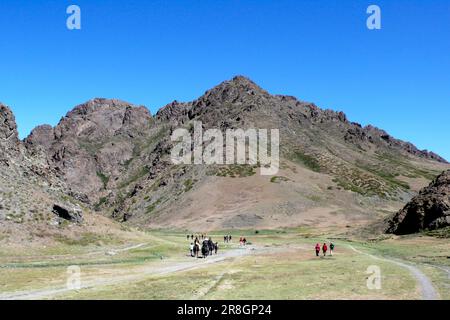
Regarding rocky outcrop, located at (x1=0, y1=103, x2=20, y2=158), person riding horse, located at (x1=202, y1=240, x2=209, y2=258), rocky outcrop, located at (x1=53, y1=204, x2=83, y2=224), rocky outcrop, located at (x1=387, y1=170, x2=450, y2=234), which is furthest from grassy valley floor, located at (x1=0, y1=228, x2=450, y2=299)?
Result: rocky outcrop, located at (x1=387, y1=170, x2=450, y2=234)

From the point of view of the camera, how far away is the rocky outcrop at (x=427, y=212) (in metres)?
84.4

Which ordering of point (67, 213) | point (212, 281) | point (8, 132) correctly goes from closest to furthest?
point (212, 281) < point (67, 213) < point (8, 132)

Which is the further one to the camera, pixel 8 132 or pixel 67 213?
pixel 8 132

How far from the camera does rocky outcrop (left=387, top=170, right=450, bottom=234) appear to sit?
84.4m

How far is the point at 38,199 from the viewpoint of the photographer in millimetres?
72250

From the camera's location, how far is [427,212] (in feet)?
291

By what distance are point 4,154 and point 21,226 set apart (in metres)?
19.4

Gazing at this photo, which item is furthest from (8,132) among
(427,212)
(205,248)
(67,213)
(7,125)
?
(427,212)

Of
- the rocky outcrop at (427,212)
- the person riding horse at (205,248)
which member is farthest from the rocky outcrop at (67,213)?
the rocky outcrop at (427,212)

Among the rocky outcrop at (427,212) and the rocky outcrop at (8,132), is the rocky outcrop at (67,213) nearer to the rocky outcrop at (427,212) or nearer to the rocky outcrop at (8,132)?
the rocky outcrop at (8,132)

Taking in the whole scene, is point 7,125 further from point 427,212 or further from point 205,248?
point 427,212
